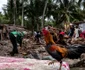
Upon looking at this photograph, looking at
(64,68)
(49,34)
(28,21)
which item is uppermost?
(49,34)

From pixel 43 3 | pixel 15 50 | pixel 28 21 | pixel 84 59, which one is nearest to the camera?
pixel 84 59

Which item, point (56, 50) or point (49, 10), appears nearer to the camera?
point (56, 50)

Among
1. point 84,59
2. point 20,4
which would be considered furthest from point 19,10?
point 84,59

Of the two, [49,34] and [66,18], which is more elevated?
[49,34]

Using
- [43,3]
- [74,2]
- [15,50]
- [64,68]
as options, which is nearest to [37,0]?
[43,3]

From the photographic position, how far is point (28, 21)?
42.8 metres

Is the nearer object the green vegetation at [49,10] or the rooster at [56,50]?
the rooster at [56,50]

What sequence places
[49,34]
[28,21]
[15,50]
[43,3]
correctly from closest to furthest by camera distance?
[49,34]
[15,50]
[43,3]
[28,21]

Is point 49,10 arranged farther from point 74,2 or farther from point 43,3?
point 74,2

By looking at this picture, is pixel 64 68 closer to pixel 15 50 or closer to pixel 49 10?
pixel 15 50

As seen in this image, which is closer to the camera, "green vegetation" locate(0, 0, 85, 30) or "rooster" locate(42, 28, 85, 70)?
"rooster" locate(42, 28, 85, 70)

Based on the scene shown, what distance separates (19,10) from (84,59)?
2873cm

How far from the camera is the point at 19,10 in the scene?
128 feet

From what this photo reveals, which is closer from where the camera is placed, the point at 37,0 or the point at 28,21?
the point at 37,0
